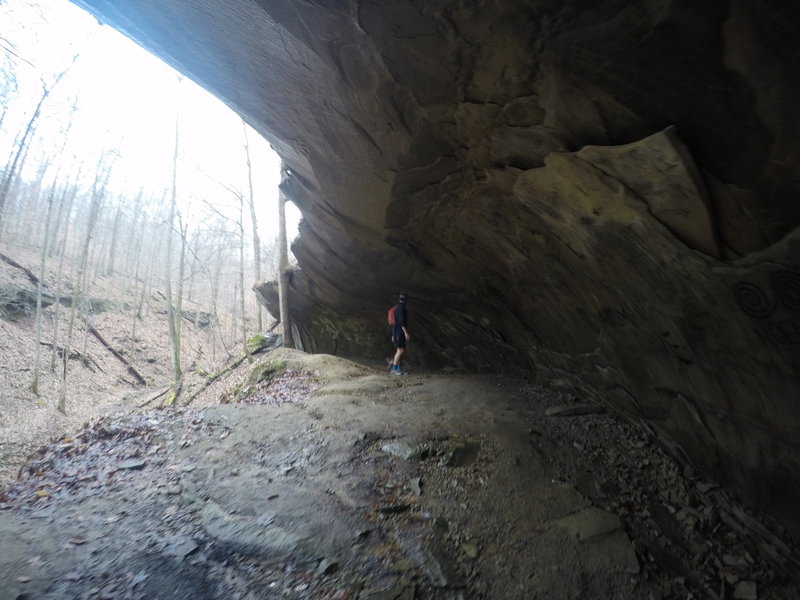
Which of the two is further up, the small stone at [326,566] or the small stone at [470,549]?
the small stone at [326,566]

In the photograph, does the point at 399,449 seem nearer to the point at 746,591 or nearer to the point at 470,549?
the point at 470,549

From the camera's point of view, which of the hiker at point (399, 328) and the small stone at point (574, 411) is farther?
the hiker at point (399, 328)

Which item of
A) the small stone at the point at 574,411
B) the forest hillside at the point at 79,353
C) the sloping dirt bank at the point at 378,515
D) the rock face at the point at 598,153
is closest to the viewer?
the rock face at the point at 598,153

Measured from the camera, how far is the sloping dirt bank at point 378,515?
323 centimetres

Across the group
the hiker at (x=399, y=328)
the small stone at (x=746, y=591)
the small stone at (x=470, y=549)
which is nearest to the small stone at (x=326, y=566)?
the small stone at (x=470, y=549)

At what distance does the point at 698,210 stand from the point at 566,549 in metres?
3.21

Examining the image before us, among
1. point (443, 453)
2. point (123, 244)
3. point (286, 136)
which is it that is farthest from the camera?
point (123, 244)

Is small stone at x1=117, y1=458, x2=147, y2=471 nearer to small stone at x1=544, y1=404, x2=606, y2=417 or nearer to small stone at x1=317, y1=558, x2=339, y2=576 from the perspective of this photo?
small stone at x1=317, y1=558, x2=339, y2=576

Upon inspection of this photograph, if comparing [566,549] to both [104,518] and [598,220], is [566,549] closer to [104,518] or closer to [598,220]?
[598,220]

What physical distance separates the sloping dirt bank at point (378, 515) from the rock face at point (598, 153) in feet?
2.34

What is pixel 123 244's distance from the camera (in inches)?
1742

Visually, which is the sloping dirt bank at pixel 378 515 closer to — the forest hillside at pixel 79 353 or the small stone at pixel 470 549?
the small stone at pixel 470 549

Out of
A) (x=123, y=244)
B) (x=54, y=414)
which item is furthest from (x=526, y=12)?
(x=123, y=244)

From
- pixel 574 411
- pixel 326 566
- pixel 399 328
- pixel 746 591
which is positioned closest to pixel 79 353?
pixel 399 328
